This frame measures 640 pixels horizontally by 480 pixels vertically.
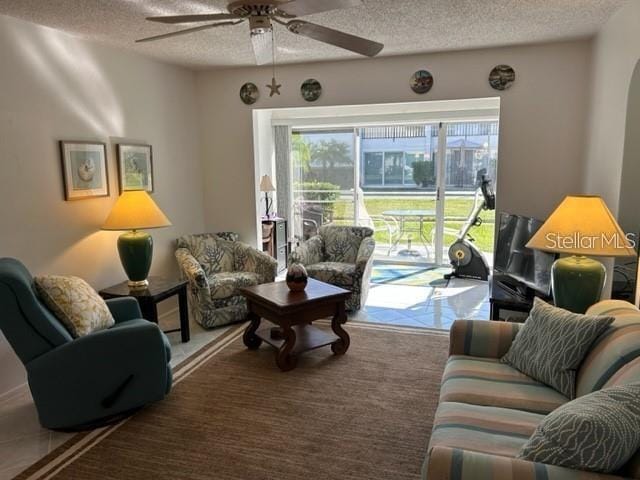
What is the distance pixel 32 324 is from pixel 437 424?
213cm

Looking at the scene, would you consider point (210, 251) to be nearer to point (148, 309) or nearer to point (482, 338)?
point (148, 309)

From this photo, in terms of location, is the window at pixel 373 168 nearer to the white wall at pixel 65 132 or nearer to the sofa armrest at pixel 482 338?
the white wall at pixel 65 132

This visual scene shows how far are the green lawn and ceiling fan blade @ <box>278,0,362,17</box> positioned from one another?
4.88 m

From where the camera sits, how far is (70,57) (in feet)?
11.9

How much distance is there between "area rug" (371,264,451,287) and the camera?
602 centimetres

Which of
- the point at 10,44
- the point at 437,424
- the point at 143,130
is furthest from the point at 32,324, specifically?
the point at 143,130

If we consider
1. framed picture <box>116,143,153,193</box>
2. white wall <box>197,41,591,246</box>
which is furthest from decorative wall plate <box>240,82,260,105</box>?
framed picture <box>116,143,153,193</box>

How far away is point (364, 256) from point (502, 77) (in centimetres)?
212

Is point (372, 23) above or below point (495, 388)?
above

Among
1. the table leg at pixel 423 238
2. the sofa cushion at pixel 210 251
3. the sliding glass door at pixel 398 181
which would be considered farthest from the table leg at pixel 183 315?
the table leg at pixel 423 238

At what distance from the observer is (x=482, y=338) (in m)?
2.59

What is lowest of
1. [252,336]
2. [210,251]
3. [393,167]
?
[252,336]

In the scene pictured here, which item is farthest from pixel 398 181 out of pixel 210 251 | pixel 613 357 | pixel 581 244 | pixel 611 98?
pixel 613 357

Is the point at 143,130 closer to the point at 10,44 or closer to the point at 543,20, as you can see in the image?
the point at 10,44
